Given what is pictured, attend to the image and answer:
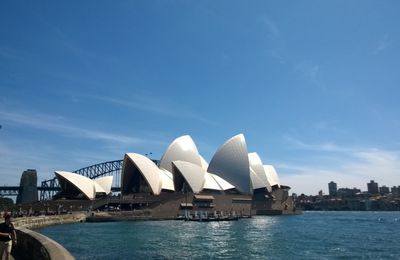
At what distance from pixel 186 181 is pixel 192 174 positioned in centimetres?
224

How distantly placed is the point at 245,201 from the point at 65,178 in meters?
43.2

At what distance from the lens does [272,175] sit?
384 feet

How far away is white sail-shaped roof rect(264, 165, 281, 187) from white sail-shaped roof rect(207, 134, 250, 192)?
69.3 ft

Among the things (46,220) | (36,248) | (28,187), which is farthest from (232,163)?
(36,248)

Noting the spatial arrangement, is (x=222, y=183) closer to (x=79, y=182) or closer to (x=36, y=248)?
(x=79, y=182)

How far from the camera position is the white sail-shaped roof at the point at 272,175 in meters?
115

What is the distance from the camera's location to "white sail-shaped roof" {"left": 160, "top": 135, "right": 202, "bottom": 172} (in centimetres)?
9519

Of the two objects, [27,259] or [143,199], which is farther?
[143,199]

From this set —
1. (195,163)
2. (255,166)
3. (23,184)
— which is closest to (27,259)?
(195,163)

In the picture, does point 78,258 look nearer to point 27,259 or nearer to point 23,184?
point 27,259

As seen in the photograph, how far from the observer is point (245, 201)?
98.9 meters

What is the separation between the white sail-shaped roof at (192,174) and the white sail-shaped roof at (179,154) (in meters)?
5.90

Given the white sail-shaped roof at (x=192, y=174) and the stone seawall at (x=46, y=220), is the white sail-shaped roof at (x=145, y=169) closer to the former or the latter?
the white sail-shaped roof at (x=192, y=174)

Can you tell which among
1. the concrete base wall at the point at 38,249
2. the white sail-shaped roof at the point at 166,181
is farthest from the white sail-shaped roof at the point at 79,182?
the concrete base wall at the point at 38,249
